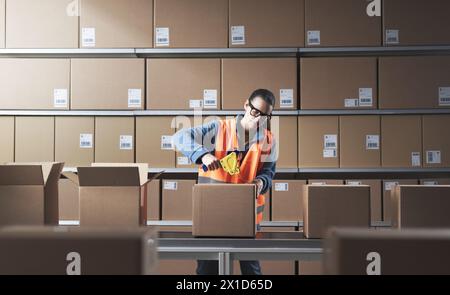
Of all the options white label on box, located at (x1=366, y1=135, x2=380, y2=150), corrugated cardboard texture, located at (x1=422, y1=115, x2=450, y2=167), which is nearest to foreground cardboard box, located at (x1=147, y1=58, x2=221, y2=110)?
white label on box, located at (x1=366, y1=135, x2=380, y2=150)

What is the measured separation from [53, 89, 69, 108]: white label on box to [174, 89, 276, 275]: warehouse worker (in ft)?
2.68

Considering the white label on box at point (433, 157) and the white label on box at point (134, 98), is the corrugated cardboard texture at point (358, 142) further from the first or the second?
the white label on box at point (134, 98)

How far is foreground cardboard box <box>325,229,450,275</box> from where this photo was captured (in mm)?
763

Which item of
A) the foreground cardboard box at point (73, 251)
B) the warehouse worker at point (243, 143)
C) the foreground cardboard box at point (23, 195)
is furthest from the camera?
the warehouse worker at point (243, 143)

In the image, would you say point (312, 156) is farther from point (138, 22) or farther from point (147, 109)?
point (138, 22)

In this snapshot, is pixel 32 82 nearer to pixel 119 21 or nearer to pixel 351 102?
pixel 119 21

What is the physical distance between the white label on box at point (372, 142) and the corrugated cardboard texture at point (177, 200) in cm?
108

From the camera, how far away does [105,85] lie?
3244 millimetres

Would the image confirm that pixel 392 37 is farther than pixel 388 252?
Yes

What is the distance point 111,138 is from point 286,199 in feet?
3.69

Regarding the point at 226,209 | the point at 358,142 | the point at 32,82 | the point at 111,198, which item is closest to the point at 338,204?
the point at 226,209

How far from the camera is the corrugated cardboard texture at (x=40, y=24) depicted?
3.26 meters

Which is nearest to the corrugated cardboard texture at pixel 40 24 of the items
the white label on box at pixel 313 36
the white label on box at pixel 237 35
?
the white label on box at pixel 237 35
